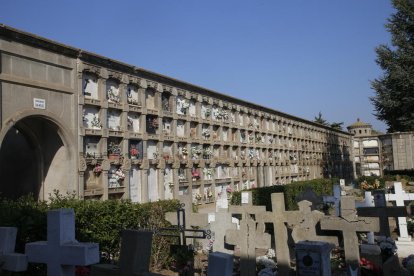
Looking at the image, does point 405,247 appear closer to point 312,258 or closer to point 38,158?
point 312,258

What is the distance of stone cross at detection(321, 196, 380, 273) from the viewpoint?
189 inches

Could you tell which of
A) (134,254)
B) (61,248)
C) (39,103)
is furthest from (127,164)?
(134,254)

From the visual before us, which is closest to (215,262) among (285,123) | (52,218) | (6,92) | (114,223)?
(52,218)

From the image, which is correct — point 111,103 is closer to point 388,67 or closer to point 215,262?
point 215,262

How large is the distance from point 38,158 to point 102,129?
1.85 metres

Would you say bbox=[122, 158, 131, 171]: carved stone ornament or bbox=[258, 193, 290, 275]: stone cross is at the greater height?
bbox=[122, 158, 131, 171]: carved stone ornament

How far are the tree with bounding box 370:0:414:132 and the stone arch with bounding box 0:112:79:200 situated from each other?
50.5ft

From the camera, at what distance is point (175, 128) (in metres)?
13.8

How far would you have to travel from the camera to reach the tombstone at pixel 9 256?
9.18ft

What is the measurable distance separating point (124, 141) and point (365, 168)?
32.1 m

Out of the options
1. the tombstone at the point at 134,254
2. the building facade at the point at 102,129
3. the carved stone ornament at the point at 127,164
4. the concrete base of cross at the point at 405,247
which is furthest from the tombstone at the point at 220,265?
the carved stone ornament at the point at 127,164

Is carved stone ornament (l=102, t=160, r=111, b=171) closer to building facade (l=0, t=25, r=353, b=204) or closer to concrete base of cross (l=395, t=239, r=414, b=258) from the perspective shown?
building facade (l=0, t=25, r=353, b=204)

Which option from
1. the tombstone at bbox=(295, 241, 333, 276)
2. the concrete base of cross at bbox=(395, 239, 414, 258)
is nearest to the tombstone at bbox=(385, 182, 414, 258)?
the concrete base of cross at bbox=(395, 239, 414, 258)

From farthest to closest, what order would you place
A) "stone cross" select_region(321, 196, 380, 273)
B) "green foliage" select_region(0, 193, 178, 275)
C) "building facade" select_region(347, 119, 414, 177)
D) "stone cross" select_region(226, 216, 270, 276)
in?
"building facade" select_region(347, 119, 414, 177)
"stone cross" select_region(226, 216, 270, 276)
"green foliage" select_region(0, 193, 178, 275)
"stone cross" select_region(321, 196, 380, 273)
